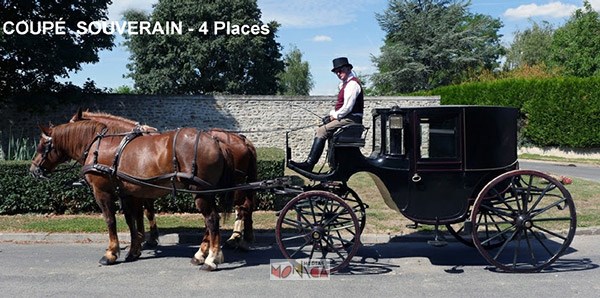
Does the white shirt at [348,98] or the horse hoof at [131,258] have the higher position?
the white shirt at [348,98]

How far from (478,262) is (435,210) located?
996 millimetres

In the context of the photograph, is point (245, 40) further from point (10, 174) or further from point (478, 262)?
point (478, 262)

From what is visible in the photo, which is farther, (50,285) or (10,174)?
(10,174)

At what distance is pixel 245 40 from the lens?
3356 centimetres

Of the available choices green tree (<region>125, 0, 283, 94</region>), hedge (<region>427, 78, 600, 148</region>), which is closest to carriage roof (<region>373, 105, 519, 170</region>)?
hedge (<region>427, 78, 600, 148</region>)

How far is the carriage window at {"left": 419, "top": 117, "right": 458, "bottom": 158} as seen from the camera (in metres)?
5.91

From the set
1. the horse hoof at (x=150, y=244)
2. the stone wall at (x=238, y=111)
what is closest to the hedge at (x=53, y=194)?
the horse hoof at (x=150, y=244)

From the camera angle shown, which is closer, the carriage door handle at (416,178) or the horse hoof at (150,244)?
the carriage door handle at (416,178)

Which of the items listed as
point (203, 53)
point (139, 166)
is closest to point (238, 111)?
point (203, 53)

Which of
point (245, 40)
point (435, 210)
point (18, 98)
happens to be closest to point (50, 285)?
point (435, 210)

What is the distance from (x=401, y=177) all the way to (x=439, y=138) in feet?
2.05

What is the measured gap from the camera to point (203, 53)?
110 feet

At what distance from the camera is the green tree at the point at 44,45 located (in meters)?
14.6

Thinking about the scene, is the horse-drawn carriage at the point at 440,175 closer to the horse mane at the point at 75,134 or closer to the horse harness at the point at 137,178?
the horse harness at the point at 137,178
